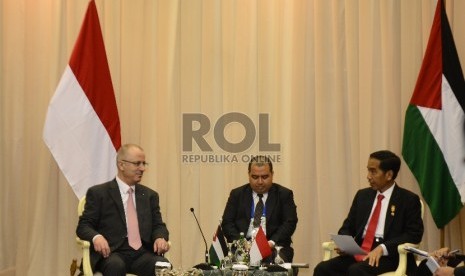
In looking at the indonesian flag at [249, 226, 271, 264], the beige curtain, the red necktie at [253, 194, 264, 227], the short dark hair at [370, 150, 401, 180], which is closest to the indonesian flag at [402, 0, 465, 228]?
the beige curtain

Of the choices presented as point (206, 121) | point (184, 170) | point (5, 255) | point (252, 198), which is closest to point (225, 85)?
point (206, 121)

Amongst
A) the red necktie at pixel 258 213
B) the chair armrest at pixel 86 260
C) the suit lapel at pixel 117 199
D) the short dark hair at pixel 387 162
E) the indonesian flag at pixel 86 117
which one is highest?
the indonesian flag at pixel 86 117

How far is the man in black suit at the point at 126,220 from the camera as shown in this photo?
5.59m

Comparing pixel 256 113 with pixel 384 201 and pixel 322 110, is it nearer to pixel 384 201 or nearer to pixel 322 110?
pixel 322 110

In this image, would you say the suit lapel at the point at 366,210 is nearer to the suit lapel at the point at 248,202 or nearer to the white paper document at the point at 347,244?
the white paper document at the point at 347,244

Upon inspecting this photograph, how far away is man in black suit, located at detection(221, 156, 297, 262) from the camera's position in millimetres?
6281

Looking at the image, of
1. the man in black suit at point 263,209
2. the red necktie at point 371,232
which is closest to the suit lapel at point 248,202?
the man in black suit at point 263,209

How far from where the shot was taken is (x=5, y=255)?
24.7ft

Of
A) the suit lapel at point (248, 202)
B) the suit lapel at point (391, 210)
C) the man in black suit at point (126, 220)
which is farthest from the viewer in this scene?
the suit lapel at point (248, 202)

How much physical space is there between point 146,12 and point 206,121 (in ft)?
3.94

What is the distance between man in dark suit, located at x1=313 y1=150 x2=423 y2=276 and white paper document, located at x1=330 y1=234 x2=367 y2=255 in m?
0.08

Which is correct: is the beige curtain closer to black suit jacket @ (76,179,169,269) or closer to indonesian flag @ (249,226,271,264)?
black suit jacket @ (76,179,169,269)

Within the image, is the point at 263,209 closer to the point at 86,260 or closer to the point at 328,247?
the point at 328,247

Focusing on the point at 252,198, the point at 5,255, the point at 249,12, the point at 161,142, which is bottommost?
the point at 5,255
